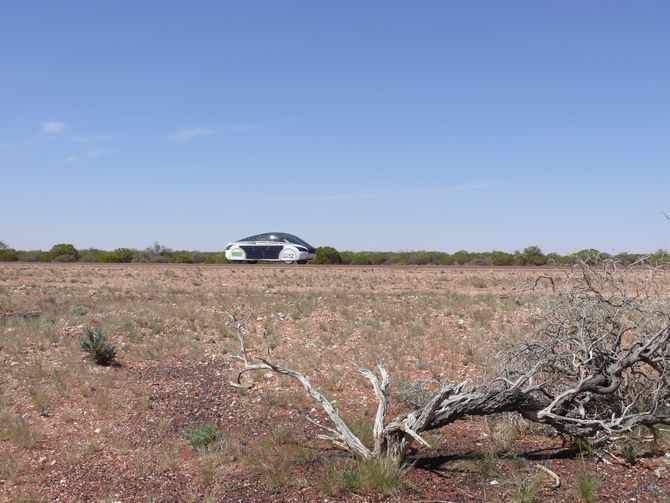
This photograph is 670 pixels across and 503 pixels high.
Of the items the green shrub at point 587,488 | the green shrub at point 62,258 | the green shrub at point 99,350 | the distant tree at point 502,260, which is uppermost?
the distant tree at point 502,260

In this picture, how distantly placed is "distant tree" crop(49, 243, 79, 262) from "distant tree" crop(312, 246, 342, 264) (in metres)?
19.8

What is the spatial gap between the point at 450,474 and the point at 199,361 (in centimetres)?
643

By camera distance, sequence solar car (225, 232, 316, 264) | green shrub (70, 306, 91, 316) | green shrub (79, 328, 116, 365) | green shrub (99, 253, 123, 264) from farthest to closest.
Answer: green shrub (99, 253, 123, 264), solar car (225, 232, 316, 264), green shrub (70, 306, 91, 316), green shrub (79, 328, 116, 365)

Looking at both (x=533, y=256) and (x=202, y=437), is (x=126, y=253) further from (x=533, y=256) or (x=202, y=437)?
(x=202, y=437)

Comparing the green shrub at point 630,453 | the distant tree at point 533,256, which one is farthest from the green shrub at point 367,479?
the distant tree at point 533,256

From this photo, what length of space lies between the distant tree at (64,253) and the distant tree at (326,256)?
19.8 m

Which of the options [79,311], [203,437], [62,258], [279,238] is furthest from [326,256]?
[203,437]

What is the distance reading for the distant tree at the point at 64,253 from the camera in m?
47.2

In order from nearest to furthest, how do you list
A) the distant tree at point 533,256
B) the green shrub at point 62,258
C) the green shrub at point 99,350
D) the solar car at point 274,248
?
1. the green shrub at point 99,350
2. the solar car at point 274,248
3. the distant tree at point 533,256
4. the green shrub at point 62,258

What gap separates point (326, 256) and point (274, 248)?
380 inches

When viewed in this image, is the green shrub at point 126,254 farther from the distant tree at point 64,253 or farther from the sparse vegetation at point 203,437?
the sparse vegetation at point 203,437

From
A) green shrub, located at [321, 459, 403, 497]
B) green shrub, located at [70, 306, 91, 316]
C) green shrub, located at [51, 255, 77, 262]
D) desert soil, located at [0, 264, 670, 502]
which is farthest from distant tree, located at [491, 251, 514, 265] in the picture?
green shrub, located at [321, 459, 403, 497]

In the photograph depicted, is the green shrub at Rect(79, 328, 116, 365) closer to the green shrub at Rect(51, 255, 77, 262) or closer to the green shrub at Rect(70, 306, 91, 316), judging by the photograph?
the green shrub at Rect(70, 306, 91, 316)

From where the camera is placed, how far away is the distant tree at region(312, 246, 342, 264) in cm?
4512
